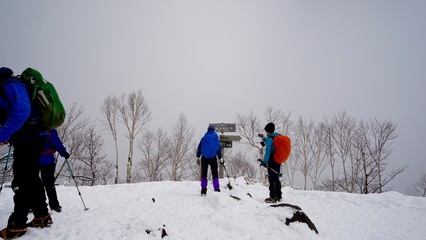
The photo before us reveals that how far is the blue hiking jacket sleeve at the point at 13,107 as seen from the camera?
238 centimetres

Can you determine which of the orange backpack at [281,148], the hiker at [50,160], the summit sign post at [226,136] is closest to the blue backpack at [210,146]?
the orange backpack at [281,148]

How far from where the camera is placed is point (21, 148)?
2.69m

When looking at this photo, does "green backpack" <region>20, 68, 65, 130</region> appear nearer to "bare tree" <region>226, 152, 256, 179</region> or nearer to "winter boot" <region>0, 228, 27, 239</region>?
"winter boot" <region>0, 228, 27, 239</region>

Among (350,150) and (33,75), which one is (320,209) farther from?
(350,150)


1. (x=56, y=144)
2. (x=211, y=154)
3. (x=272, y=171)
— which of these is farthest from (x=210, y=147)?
(x=56, y=144)

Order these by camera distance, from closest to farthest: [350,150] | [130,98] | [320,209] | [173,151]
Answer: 1. [320,209]
2. [130,98]
3. [350,150]
4. [173,151]

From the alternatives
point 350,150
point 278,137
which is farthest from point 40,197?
point 350,150

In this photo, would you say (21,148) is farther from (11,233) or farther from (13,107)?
(11,233)

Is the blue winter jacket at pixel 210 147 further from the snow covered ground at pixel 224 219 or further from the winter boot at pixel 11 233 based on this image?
the winter boot at pixel 11 233

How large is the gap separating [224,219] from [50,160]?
11.7 ft

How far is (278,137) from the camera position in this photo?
5.61 metres

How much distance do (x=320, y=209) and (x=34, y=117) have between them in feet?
21.6

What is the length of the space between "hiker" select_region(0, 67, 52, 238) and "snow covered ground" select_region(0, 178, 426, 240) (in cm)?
24

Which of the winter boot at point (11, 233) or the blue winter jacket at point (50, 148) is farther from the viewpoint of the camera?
the blue winter jacket at point (50, 148)
